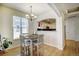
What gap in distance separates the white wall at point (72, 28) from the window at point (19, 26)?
0.81m

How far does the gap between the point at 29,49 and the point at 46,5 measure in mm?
904

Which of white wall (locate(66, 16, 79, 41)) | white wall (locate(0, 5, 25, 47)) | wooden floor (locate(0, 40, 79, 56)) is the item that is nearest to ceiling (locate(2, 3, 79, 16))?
white wall (locate(0, 5, 25, 47))

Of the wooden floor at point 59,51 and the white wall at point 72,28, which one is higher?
the white wall at point 72,28

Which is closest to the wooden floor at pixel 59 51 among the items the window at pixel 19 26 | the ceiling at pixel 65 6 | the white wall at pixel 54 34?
the white wall at pixel 54 34

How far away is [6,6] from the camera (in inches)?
84.4

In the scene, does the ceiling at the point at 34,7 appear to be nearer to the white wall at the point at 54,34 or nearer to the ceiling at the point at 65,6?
the white wall at the point at 54,34

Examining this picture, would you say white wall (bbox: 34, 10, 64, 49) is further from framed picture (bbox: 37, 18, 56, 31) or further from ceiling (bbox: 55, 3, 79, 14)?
ceiling (bbox: 55, 3, 79, 14)

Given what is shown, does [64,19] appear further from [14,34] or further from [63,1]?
[14,34]

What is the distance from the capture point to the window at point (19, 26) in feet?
7.28

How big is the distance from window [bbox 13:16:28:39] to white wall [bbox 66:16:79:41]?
814 mm

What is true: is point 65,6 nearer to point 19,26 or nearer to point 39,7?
point 39,7

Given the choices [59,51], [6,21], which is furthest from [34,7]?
[59,51]

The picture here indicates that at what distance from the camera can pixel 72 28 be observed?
229cm

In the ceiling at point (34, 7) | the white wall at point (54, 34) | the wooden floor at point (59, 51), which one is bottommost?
the wooden floor at point (59, 51)
